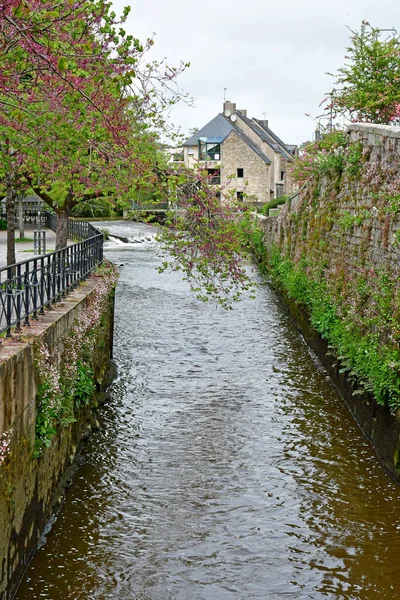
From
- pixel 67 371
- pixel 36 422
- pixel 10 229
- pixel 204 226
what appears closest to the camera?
pixel 36 422

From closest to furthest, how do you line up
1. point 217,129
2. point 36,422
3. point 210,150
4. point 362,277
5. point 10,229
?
point 36,422 → point 362,277 → point 10,229 → point 210,150 → point 217,129

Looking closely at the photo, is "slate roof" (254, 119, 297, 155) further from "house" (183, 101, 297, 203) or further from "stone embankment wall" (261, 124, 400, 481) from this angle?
"stone embankment wall" (261, 124, 400, 481)

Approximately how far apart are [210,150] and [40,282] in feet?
236

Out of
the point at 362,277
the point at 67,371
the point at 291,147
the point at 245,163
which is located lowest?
the point at 67,371

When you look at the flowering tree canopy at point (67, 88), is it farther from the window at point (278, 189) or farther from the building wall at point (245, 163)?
the window at point (278, 189)

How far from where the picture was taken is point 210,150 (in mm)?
80562

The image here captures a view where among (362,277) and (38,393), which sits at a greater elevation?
(362,277)

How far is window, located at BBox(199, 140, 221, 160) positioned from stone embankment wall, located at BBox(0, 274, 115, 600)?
69.3 metres

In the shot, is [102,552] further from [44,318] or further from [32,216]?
[32,216]

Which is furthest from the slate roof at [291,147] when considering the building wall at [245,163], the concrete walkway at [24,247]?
the concrete walkway at [24,247]

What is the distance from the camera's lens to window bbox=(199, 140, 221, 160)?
80.2 m

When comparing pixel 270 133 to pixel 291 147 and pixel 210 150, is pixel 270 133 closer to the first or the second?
pixel 291 147

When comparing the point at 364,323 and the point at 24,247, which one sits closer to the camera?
the point at 364,323

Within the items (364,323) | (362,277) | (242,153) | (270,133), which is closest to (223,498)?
(364,323)
